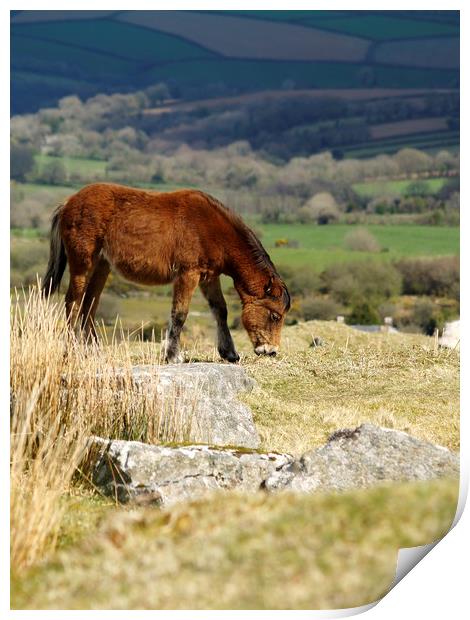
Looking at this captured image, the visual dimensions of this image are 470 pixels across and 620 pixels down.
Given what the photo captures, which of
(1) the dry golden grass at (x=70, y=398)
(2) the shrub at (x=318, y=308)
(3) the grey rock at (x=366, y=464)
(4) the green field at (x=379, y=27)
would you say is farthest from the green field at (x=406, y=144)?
(3) the grey rock at (x=366, y=464)

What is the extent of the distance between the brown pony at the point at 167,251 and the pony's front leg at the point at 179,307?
0.01 metres

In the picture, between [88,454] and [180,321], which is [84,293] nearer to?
[180,321]

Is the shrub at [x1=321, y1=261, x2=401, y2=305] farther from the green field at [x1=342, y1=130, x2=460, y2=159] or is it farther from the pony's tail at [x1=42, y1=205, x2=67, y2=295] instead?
the pony's tail at [x1=42, y1=205, x2=67, y2=295]

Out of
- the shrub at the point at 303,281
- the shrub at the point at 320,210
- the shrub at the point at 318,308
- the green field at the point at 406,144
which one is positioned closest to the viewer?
the shrub at the point at 318,308

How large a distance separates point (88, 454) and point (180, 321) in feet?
13.3

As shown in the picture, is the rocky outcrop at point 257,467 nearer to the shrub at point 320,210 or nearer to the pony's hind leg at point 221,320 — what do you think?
the pony's hind leg at point 221,320

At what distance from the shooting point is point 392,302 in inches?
1135

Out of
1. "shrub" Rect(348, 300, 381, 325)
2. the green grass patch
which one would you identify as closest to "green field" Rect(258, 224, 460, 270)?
"shrub" Rect(348, 300, 381, 325)

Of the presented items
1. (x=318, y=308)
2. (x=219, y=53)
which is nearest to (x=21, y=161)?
(x=219, y=53)

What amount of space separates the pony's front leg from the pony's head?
0.78 m

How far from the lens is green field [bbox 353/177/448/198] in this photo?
105ft

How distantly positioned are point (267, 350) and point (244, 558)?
5849mm

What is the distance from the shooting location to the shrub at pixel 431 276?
90.0ft

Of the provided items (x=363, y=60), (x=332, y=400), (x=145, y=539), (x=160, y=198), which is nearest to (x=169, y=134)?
(x=363, y=60)
